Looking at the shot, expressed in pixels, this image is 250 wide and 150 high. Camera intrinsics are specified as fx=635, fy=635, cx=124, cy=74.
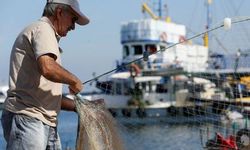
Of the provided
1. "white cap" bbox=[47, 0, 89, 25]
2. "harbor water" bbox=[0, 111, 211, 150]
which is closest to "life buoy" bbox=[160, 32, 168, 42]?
"harbor water" bbox=[0, 111, 211, 150]

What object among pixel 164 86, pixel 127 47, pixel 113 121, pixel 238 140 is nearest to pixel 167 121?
pixel 164 86

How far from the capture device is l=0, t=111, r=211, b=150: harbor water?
7.63 meters

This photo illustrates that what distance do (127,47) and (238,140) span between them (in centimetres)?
4271

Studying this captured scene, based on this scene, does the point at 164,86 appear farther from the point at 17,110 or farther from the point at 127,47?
the point at 17,110

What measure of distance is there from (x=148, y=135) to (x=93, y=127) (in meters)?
25.1

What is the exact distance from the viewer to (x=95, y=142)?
4.47m

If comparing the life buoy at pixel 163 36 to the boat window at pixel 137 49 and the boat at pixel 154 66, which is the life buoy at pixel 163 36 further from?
the boat window at pixel 137 49

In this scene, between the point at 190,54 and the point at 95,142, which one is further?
the point at 190,54

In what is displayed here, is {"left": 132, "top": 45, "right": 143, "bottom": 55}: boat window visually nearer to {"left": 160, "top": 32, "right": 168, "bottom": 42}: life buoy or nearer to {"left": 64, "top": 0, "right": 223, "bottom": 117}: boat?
{"left": 64, "top": 0, "right": 223, "bottom": 117}: boat

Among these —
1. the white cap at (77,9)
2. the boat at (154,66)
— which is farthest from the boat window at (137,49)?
the white cap at (77,9)

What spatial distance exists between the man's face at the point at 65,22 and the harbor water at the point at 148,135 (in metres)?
1.48

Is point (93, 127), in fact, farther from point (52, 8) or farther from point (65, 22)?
point (52, 8)

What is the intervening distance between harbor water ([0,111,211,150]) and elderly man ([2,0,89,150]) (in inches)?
58.5

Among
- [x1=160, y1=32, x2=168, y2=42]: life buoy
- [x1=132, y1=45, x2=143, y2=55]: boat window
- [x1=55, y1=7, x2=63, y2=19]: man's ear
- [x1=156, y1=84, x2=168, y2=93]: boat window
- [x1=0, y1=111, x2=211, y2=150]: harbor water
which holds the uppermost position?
[x1=160, y1=32, x2=168, y2=42]: life buoy
